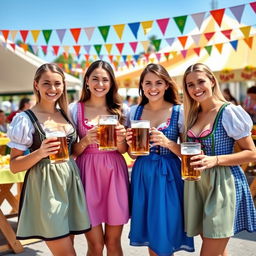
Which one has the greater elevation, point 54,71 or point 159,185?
point 54,71

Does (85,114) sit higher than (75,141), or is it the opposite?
(85,114)

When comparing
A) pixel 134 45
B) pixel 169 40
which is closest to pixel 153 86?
pixel 169 40

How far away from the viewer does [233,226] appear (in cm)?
194

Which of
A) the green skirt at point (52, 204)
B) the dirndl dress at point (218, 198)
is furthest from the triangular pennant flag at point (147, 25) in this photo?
the green skirt at point (52, 204)

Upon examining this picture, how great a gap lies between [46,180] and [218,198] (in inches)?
37.9

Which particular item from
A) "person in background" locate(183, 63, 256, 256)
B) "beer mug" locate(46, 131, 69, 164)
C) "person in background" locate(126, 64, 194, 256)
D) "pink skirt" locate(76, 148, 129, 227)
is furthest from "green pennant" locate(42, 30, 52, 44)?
"beer mug" locate(46, 131, 69, 164)

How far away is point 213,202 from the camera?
6.29 ft

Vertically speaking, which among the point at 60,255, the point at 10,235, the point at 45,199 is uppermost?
the point at 45,199

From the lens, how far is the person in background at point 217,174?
74.9 inches

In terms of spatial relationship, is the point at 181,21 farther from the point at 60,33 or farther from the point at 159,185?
the point at 159,185

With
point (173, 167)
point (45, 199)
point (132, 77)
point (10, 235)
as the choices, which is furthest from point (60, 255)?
point (132, 77)

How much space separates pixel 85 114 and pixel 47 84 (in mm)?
369

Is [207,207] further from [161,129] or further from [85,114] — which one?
[85,114]

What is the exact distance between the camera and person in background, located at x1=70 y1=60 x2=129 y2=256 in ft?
7.30
